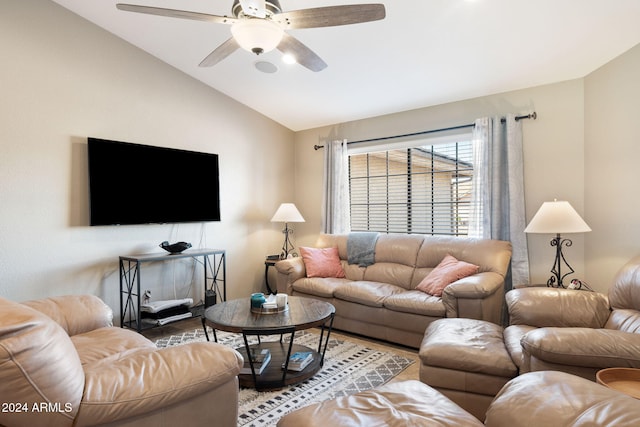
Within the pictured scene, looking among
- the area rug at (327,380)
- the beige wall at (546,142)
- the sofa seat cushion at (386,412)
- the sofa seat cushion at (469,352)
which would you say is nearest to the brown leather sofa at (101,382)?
the sofa seat cushion at (386,412)

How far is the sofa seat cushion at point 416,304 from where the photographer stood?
9.96 feet

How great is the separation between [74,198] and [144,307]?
121 centimetres

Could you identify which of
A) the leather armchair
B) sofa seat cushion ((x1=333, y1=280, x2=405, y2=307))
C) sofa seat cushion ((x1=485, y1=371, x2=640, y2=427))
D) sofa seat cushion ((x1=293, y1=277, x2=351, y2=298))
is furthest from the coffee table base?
sofa seat cushion ((x1=485, y1=371, x2=640, y2=427))

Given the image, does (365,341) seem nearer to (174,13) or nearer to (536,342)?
(536,342)

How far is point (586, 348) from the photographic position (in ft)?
5.52

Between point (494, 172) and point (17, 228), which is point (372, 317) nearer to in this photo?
point (494, 172)

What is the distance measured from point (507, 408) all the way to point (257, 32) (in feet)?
6.75

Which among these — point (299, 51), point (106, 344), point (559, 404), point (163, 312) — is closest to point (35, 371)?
point (106, 344)

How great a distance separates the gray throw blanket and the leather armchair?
1.81 meters

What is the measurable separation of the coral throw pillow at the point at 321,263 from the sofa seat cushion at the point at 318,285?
0.10 meters

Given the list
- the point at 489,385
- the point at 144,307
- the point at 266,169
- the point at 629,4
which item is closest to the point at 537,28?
the point at 629,4

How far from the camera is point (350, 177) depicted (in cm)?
519

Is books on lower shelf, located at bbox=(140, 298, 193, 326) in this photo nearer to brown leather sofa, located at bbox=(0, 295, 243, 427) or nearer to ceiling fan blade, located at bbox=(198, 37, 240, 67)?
brown leather sofa, located at bbox=(0, 295, 243, 427)

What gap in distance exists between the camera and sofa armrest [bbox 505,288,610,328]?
7.66 ft
